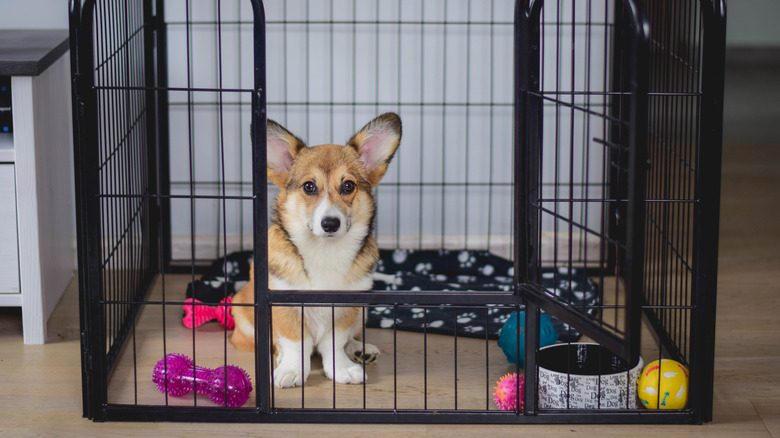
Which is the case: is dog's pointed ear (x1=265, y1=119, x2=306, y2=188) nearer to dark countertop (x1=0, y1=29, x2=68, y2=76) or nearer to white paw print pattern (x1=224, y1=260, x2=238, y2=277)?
dark countertop (x1=0, y1=29, x2=68, y2=76)

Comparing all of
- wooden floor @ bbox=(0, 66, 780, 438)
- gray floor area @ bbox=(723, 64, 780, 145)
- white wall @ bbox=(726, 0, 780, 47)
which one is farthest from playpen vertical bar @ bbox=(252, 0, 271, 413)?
white wall @ bbox=(726, 0, 780, 47)

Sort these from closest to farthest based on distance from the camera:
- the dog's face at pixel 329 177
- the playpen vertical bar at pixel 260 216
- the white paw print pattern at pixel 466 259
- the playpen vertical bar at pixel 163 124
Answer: the playpen vertical bar at pixel 260 216 → the dog's face at pixel 329 177 → the playpen vertical bar at pixel 163 124 → the white paw print pattern at pixel 466 259

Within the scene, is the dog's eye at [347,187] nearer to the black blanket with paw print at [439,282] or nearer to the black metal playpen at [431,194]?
the black metal playpen at [431,194]

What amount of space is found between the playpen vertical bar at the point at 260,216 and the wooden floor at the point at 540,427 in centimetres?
14

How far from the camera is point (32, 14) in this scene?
3.97 metres

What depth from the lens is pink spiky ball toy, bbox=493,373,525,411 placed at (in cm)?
274

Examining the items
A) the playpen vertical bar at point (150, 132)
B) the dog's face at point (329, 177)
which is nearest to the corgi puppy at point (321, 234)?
the dog's face at point (329, 177)

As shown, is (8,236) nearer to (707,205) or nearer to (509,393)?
(509,393)

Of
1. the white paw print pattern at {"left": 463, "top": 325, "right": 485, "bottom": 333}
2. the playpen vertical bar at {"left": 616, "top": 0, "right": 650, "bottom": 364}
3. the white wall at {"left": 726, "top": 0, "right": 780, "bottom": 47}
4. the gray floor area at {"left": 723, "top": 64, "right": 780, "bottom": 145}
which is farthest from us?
the white wall at {"left": 726, "top": 0, "right": 780, "bottom": 47}

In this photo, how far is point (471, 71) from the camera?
404cm

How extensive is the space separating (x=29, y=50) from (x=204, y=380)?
1.37m

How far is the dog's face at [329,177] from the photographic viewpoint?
114 inches

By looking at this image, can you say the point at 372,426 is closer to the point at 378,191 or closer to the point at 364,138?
the point at 364,138

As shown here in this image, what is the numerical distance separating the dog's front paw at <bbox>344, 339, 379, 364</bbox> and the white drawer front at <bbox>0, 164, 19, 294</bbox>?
3.71 feet
